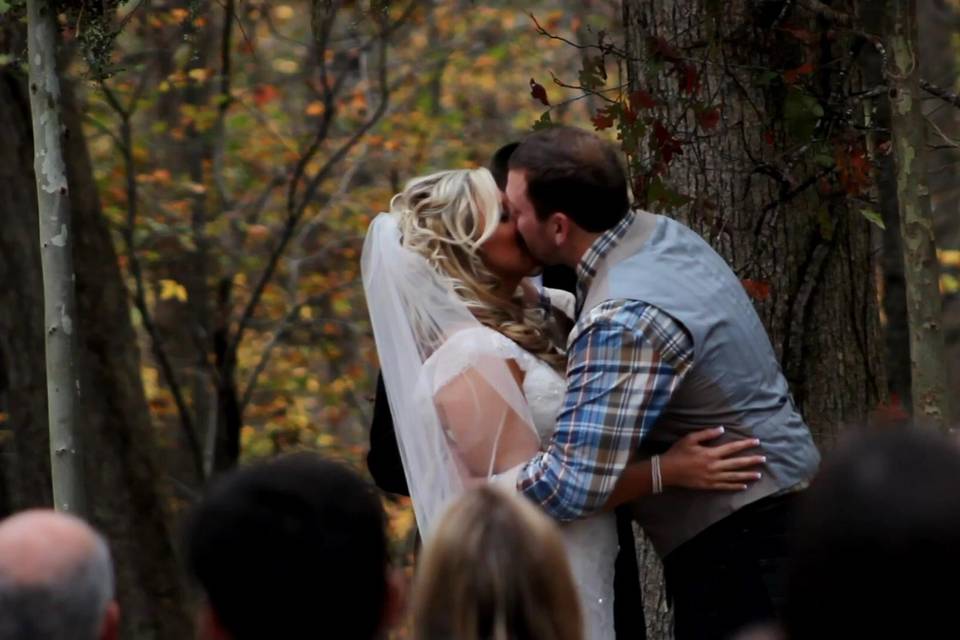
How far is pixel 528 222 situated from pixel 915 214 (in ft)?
3.49

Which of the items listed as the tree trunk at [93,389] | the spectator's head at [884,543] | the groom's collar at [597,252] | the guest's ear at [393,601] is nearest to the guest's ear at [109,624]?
the guest's ear at [393,601]

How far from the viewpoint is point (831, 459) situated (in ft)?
6.07

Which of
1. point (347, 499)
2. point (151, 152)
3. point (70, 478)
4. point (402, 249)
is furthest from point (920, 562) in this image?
point (151, 152)

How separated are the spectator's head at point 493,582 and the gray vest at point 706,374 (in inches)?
53.5

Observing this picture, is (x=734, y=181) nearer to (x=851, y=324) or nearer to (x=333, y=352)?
(x=851, y=324)

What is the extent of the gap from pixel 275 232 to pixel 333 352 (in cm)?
115

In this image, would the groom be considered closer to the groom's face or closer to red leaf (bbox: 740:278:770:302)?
the groom's face

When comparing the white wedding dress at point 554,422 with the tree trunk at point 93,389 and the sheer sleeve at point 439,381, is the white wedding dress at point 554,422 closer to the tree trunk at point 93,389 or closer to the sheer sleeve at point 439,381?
the sheer sleeve at point 439,381

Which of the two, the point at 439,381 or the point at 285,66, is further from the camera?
the point at 285,66

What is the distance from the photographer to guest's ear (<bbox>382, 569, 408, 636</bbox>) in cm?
219

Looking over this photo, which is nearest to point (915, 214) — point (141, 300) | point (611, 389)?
point (611, 389)

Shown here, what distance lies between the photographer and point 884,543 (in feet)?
5.64

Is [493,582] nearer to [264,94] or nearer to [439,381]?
[439,381]

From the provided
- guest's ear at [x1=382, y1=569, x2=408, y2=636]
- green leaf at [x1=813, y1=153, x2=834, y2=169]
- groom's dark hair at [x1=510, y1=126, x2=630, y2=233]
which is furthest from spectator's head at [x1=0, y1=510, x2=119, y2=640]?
green leaf at [x1=813, y1=153, x2=834, y2=169]
